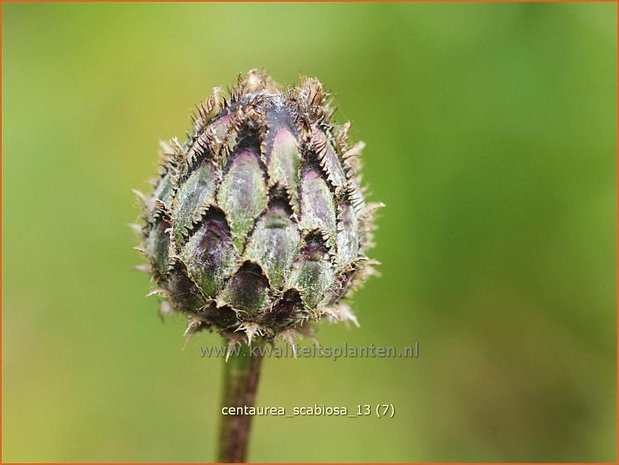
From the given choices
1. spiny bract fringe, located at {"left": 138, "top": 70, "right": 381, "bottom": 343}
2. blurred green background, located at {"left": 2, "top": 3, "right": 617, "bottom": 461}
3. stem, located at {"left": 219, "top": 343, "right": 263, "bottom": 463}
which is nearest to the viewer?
spiny bract fringe, located at {"left": 138, "top": 70, "right": 381, "bottom": 343}

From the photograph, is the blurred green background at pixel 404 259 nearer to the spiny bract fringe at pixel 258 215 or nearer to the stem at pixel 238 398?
the stem at pixel 238 398

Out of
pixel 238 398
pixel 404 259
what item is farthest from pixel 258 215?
pixel 404 259

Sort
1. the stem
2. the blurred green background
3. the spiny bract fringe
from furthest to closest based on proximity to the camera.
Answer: the blurred green background, the stem, the spiny bract fringe

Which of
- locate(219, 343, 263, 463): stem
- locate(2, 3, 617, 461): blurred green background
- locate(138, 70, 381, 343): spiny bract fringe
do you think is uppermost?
locate(2, 3, 617, 461): blurred green background

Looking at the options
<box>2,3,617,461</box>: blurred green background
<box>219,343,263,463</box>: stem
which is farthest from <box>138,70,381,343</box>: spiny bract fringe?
<box>2,3,617,461</box>: blurred green background

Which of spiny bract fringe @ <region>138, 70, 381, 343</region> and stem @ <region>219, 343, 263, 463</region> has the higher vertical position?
spiny bract fringe @ <region>138, 70, 381, 343</region>

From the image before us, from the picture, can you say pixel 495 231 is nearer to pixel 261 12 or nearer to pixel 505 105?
pixel 505 105

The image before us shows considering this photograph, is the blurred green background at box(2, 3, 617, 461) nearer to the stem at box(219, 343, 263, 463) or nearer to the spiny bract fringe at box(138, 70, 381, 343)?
the stem at box(219, 343, 263, 463)
